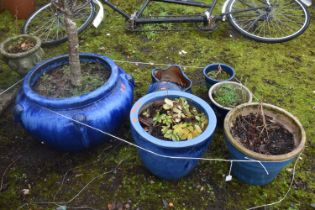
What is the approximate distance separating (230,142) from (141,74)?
72.0 inches

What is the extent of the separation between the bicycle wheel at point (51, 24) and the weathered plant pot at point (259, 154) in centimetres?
280

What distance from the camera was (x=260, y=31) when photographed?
485 cm

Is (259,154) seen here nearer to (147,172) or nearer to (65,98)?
(147,172)

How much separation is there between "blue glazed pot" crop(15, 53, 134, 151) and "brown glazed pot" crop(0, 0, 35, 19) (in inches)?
94.2

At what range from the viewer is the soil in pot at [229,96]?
329cm

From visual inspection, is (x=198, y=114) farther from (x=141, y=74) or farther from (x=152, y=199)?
(x=141, y=74)

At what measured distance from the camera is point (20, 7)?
4.91m

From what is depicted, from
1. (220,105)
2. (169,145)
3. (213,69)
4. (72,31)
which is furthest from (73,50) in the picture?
(213,69)

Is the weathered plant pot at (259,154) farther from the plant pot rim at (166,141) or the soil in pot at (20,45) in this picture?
the soil in pot at (20,45)

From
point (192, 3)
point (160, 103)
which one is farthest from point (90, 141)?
point (192, 3)

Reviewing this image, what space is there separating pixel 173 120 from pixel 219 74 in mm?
1291

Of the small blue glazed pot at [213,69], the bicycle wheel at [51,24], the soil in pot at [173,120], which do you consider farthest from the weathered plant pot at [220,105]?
the bicycle wheel at [51,24]

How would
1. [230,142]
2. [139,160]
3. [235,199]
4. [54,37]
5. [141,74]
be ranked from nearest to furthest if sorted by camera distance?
[230,142], [235,199], [139,160], [141,74], [54,37]

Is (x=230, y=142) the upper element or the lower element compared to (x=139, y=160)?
upper
